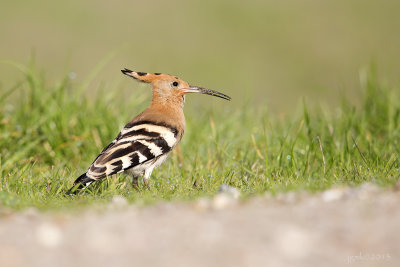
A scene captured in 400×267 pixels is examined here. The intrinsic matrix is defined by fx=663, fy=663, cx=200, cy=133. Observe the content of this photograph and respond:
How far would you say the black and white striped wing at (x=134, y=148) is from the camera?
4.50m

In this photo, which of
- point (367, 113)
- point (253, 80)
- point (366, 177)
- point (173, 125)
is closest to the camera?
point (366, 177)

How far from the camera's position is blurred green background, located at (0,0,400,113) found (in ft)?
35.7

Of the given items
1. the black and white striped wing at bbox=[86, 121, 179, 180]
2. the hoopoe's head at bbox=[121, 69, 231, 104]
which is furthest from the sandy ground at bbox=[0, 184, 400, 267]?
the hoopoe's head at bbox=[121, 69, 231, 104]

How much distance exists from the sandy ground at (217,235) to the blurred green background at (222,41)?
6.66 meters

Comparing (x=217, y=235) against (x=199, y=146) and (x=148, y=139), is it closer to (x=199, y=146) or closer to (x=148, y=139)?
(x=148, y=139)

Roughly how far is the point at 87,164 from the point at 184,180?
125 cm

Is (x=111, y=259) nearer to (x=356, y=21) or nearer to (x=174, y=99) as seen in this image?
(x=174, y=99)

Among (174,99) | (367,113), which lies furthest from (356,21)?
(174,99)

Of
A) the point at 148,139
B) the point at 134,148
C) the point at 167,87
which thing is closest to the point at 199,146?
the point at 167,87

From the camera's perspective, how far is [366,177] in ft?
13.5

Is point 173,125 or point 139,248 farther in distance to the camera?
point 173,125

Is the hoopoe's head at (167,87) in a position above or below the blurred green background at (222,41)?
above

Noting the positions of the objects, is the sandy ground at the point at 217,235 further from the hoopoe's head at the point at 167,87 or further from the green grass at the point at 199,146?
the hoopoe's head at the point at 167,87

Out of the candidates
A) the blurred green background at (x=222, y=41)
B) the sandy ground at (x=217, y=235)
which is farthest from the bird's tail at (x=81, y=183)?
the blurred green background at (x=222, y=41)
